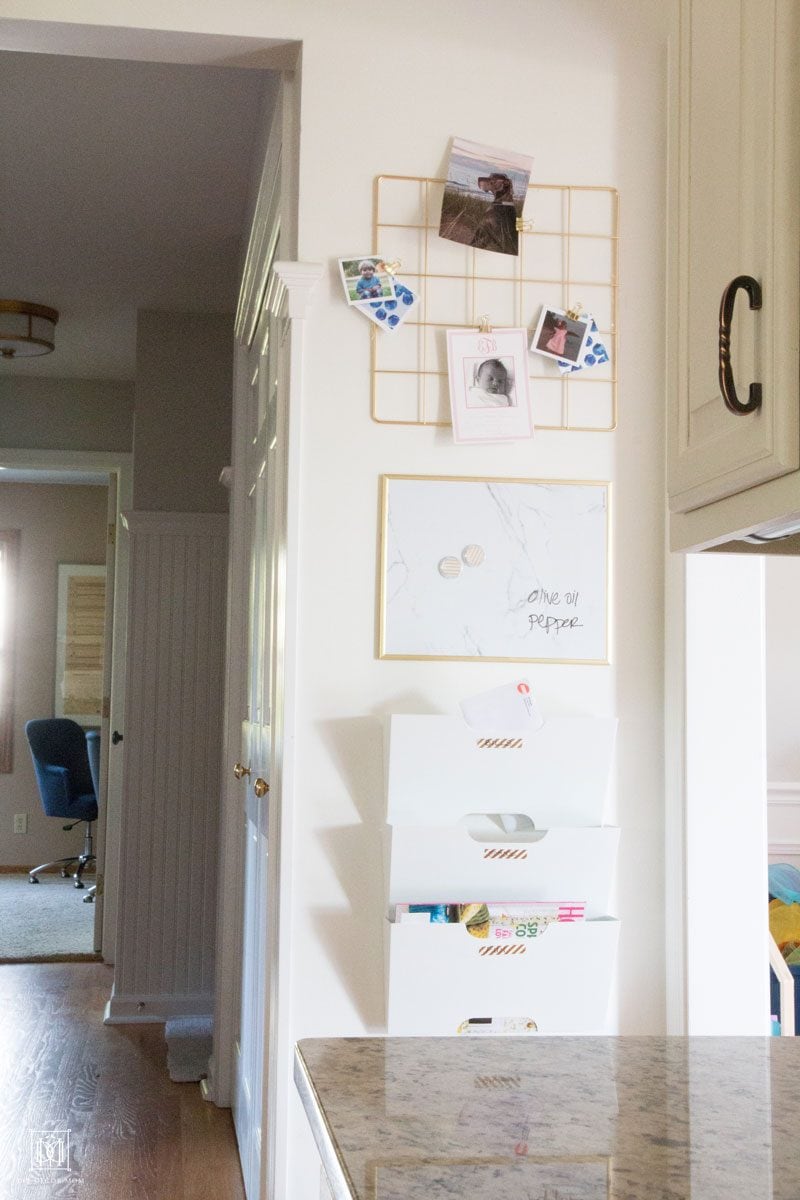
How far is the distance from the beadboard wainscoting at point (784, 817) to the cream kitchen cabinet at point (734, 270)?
217cm

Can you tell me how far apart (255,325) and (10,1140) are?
2.10 meters

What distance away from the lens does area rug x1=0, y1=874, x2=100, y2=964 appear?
17.5 ft

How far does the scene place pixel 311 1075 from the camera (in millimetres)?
991

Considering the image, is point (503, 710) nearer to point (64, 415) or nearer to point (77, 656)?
point (64, 415)

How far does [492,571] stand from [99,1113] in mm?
2151

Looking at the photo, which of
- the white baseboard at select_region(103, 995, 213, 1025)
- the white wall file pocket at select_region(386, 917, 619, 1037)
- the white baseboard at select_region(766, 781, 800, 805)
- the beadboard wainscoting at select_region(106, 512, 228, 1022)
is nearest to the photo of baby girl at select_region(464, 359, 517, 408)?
the white wall file pocket at select_region(386, 917, 619, 1037)

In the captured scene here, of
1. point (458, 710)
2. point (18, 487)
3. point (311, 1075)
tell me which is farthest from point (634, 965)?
point (18, 487)

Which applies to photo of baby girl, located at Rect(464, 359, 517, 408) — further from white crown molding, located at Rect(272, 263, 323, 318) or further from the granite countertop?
the granite countertop

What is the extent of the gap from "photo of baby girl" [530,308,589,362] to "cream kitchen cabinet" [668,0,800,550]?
0.87 metres

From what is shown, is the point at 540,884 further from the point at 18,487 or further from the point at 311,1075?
the point at 18,487

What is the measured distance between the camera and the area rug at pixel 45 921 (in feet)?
17.5

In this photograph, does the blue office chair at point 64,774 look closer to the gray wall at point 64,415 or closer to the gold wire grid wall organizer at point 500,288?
the gray wall at point 64,415

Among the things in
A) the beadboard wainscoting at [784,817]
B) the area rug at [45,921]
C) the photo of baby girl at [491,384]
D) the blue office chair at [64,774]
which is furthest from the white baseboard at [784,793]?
the blue office chair at [64,774]

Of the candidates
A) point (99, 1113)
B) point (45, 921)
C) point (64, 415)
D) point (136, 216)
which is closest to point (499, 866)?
point (99, 1113)
